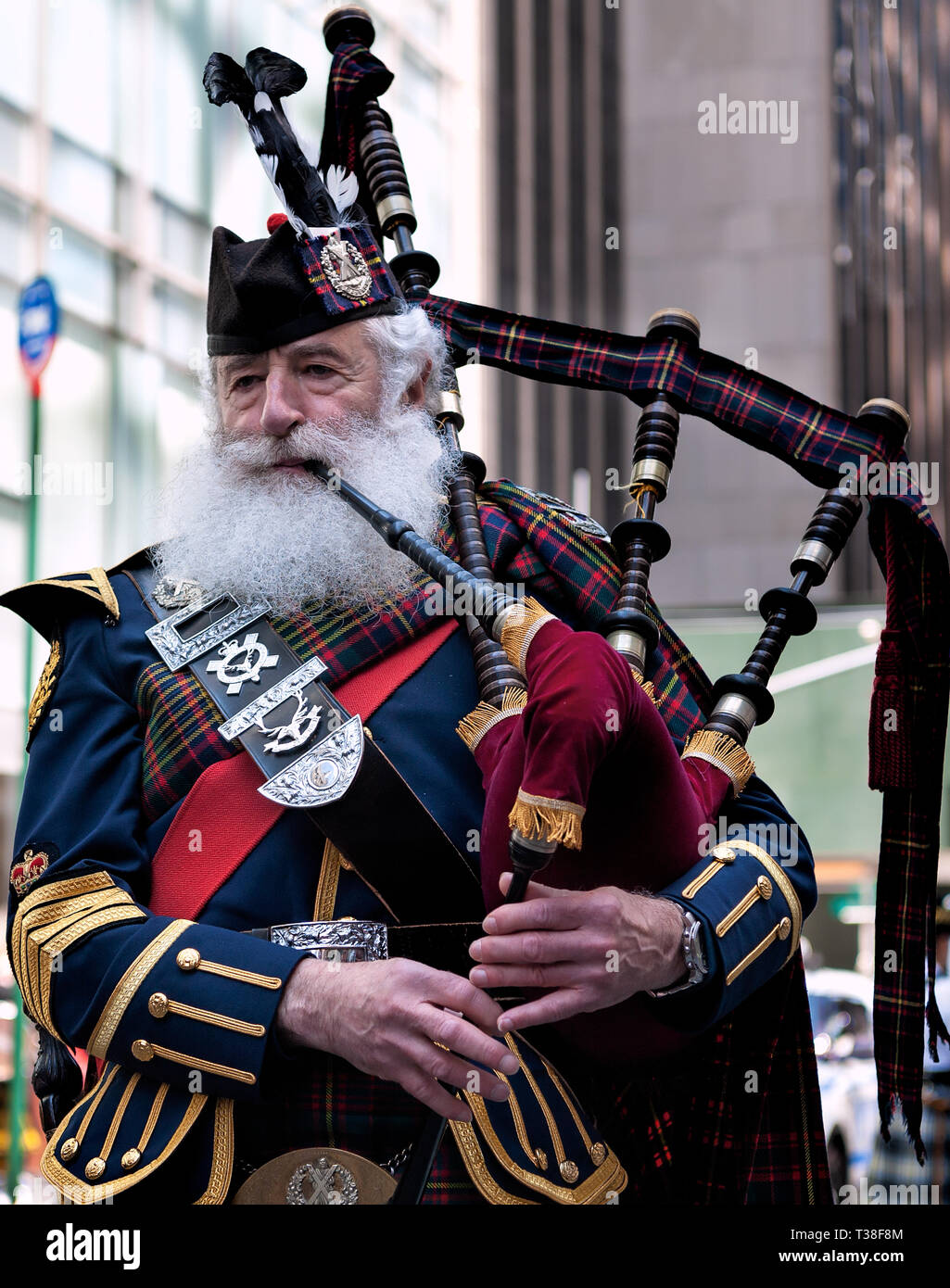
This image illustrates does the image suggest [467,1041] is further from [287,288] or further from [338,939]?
[287,288]

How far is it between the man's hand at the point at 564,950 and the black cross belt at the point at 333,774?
307 millimetres

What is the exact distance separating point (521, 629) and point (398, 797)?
15.5 inches

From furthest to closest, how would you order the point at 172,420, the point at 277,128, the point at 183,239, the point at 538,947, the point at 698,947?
the point at 183,239 < the point at 172,420 < the point at 277,128 < the point at 698,947 < the point at 538,947

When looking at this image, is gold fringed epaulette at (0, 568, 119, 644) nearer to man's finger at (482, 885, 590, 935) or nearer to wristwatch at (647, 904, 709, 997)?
man's finger at (482, 885, 590, 935)

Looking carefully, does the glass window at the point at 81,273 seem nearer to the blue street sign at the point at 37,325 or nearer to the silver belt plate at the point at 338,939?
the blue street sign at the point at 37,325

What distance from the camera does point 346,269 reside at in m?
2.73

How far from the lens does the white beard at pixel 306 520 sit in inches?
106

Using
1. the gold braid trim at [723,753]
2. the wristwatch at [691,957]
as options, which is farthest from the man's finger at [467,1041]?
the gold braid trim at [723,753]

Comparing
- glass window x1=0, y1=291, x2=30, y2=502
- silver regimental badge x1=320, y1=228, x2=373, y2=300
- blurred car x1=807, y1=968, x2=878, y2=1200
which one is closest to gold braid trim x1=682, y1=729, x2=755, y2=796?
silver regimental badge x1=320, y1=228, x2=373, y2=300

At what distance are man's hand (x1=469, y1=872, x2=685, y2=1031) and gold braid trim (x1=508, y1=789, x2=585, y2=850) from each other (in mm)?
136

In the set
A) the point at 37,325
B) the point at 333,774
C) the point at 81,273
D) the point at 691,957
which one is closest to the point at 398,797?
the point at 333,774

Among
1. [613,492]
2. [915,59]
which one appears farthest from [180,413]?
[915,59]
